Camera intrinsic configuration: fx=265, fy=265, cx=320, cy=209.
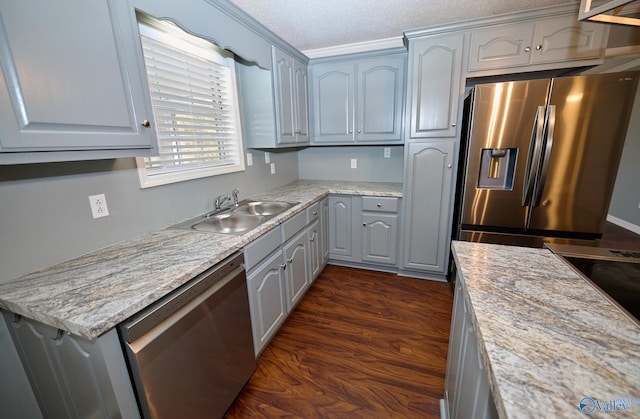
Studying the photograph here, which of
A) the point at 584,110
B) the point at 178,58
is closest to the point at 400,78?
the point at 584,110

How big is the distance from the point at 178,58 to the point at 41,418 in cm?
199

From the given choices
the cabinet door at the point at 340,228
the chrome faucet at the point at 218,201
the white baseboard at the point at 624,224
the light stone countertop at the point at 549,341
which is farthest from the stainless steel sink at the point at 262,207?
the white baseboard at the point at 624,224

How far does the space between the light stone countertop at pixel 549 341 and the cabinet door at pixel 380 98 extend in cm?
202

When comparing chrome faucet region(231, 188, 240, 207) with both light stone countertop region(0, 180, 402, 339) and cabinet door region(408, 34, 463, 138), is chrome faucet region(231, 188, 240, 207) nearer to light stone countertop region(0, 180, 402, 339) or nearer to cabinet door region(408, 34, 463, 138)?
light stone countertop region(0, 180, 402, 339)

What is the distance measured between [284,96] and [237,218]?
118 centimetres

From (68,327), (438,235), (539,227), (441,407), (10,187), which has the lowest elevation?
(441,407)

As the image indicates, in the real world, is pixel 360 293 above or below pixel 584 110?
below

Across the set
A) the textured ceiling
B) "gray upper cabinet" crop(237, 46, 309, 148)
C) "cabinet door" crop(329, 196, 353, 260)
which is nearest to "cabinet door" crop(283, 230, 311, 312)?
"cabinet door" crop(329, 196, 353, 260)

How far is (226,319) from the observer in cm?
128

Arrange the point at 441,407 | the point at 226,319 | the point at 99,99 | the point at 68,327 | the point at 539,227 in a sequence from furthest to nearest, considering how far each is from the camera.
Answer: the point at 539,227
the point at 441,407
the point at 226,319
the point at 99,99
the point at 68,327

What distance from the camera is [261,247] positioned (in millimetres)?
1567

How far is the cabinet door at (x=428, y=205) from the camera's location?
238cm

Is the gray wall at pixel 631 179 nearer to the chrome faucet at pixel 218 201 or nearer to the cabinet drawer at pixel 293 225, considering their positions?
the cabinet drawer at pixel 293 225

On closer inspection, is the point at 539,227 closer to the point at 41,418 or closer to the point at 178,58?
the point at 178,58
